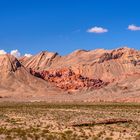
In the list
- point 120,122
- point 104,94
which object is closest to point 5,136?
point 120,122

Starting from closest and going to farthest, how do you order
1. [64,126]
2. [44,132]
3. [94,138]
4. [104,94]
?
[94,138]
[44,132]
[64,126]
[104,94]

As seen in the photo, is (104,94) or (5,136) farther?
(104,94)

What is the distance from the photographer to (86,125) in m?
39.6

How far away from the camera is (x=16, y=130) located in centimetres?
3619

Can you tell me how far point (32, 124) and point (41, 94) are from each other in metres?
154

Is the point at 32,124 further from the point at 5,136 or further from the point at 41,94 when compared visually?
the point at 41,94

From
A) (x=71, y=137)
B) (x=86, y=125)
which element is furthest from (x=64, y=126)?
(x=71, y=137)

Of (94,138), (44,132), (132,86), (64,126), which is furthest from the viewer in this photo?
(132,86)

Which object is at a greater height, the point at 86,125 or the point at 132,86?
the point at 132,86

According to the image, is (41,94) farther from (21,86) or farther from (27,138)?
(27,138)

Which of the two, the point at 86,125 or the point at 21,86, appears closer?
the point at 86,125

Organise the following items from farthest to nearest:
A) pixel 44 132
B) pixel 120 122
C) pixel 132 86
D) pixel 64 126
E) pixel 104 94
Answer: pixel 132 86 → pixel 104 94 → pixel 120 122 → pixel 64 126 → pixel 44 132

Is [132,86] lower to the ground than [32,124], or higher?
higher

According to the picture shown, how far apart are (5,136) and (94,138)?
7.17m
